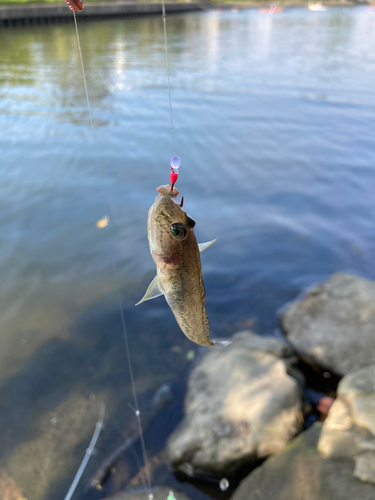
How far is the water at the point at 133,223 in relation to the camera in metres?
5.51

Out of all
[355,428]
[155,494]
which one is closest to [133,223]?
[155,494]

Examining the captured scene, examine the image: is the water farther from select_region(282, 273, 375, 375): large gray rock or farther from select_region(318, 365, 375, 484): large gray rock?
select_region(318, 365, 375, 484): large gray rock

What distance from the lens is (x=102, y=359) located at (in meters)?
6.04

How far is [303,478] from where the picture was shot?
373cm

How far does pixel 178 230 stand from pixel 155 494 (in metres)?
3.51

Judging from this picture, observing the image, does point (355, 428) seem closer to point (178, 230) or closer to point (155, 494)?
point (155, 494)

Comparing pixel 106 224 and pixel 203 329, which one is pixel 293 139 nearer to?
pixel 106 224

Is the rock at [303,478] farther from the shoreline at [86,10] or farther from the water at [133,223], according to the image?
the shoreline at [86,10]

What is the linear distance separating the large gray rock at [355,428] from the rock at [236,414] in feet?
2.15

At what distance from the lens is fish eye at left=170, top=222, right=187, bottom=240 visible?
2041 mm

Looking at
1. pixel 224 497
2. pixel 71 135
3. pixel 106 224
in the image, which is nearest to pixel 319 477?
pixel 224 497

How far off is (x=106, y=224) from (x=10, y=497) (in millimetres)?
5612

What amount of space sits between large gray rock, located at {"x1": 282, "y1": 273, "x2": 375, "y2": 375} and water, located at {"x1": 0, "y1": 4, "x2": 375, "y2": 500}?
77cm

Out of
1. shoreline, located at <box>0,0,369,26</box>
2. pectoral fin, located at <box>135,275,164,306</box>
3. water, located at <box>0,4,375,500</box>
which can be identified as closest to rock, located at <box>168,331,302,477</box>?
water, located at <box>0,4,375,500</box>
